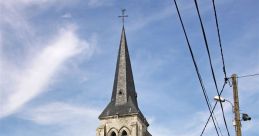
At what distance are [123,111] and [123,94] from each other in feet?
6.63

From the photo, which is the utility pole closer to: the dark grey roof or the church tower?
the church tower

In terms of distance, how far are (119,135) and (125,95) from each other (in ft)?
14.0

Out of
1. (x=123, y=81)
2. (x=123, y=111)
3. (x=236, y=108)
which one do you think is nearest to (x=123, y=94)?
(x=123, y=81)

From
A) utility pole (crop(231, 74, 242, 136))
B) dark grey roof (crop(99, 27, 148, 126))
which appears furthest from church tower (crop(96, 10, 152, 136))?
utility pole (crop(231, 74, 242, 136))

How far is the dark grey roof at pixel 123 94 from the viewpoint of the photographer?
165ft

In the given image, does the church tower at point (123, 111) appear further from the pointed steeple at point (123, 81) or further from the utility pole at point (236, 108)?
the utility pole at point (236, 108)

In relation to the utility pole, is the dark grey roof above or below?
above

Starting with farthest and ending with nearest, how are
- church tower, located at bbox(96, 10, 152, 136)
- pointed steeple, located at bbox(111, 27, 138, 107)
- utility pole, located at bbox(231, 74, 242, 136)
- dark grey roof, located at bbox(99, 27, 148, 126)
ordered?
pointed steeple, located at bbox(111, 27, 138, 107) → dark grey roof, located at bbox(99, 27, 148, 126) → church tower, located at bbox(96, 10, 152, 136) → utility pole, located at bbox(231, 74, 242, 136)

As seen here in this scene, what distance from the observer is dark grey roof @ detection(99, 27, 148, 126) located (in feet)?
165

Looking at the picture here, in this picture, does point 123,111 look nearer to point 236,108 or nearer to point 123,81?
point 123,81

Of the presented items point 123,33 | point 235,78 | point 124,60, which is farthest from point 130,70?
point 235,78

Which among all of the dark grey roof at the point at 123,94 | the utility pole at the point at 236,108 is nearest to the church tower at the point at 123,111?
the dark grey roof at the point at 123,94

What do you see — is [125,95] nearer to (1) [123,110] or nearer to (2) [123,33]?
(1) [123,110]

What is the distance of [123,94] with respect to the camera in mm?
51312
